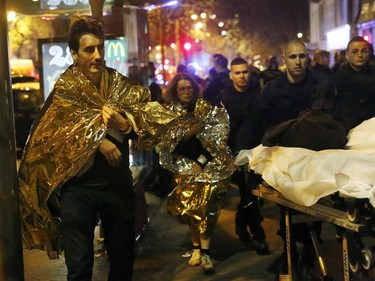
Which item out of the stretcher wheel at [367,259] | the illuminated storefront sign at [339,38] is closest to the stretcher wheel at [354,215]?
the stretcher wheel at [367,259]

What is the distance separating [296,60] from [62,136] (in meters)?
2.48

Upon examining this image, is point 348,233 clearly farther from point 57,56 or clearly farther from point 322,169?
point 57,56

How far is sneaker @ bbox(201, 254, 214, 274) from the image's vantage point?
564 cm

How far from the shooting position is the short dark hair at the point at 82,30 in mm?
3959

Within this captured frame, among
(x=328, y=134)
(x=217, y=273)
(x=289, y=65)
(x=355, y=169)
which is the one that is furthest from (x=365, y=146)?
(x=217, y=273)

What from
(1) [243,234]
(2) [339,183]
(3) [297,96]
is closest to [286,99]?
(3) [297,96]

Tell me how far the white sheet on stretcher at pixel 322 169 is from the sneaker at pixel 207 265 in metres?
1.43

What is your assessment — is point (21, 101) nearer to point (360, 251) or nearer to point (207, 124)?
point (207, 124)

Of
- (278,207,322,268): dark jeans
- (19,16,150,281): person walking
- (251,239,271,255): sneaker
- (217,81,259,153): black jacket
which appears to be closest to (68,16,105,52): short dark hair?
(19,16,150,281): person walking

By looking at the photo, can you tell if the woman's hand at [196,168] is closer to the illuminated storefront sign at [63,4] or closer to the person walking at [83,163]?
the person walking at [83,163]

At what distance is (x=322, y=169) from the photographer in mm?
3629

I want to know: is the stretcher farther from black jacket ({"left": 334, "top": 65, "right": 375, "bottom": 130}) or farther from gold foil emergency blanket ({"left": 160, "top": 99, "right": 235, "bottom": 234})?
black jacket ({"left": 334, "top": 65, "right": 375, "bottom": 130})

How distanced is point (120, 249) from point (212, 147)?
A: 1.79m

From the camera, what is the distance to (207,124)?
18.0ft
